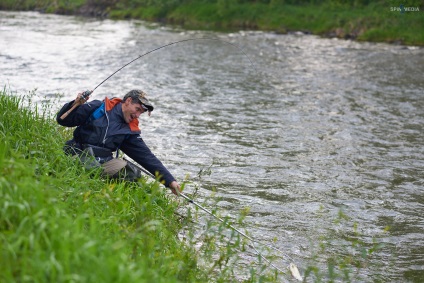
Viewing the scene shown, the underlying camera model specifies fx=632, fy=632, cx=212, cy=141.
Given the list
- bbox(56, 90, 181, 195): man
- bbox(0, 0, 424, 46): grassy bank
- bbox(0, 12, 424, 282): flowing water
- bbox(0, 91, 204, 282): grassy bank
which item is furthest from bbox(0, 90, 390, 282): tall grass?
bbox(0, 0, 424, 46): grassy bank

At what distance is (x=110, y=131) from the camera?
710cm

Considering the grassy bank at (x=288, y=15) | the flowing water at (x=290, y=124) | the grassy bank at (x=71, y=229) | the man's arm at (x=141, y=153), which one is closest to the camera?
the grassy bank at (x=71, y=229)

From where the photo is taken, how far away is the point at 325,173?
33.8ft

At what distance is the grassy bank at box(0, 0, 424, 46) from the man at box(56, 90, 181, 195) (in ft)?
76.1

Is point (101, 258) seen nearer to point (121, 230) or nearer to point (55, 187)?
point (121, 230)

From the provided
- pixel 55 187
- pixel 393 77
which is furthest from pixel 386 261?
pixel 393 77

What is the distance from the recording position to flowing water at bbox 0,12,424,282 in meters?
7.85

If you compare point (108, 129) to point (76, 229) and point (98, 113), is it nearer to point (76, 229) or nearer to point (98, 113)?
point (98, 113)

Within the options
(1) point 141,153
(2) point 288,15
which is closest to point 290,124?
(1) point 141,153

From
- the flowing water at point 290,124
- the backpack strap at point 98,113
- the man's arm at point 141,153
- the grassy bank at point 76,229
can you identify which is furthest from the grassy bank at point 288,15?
the grassy bank at point 76,229

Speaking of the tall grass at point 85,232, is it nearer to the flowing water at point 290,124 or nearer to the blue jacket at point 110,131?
the blue jacket at point 110,131

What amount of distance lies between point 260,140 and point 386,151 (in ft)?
7.78

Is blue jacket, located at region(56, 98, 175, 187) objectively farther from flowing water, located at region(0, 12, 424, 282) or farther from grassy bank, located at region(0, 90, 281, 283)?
flowing water, located at region(0, 12, 424, 282)

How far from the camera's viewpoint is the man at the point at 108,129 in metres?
7.07
